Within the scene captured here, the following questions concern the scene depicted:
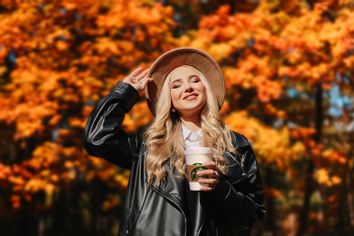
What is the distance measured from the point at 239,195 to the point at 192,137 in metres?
0.45

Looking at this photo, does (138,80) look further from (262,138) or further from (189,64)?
(262,138)

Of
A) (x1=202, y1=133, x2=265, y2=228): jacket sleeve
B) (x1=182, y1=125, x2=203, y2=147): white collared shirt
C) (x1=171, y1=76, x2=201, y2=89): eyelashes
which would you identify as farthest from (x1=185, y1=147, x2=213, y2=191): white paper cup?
(x1=171, y1=76, x2=201, y2=89): eyelashes

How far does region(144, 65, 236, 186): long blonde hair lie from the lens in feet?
7.93

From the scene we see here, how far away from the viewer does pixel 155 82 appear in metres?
2.78

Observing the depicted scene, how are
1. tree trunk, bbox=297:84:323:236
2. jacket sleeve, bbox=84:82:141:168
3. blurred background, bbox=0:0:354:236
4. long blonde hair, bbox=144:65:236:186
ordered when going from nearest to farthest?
long blonde hair, bbox=144:65:236:186, jacket sleeve, bbox=84:82:141:168, blurred background, bbox=0:0:354:236, tree trunk, bbox=297:84:323:236

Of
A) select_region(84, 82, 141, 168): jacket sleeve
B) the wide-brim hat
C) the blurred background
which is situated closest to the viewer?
select_region(84, 82, 141, 168): jacket sleeve

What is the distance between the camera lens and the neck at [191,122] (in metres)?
2.69

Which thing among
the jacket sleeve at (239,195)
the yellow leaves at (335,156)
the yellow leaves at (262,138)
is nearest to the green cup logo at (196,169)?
the jacket sleeve at (239,195)

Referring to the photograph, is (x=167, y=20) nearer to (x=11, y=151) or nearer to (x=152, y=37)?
(x=152, y=37)

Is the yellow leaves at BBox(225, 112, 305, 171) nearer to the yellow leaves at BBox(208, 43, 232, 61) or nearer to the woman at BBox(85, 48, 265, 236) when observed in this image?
the yellow leaves at BBox(208, 43, 232, 61)

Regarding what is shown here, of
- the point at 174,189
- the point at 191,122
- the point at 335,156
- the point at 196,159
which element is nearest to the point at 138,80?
the point at 191,122

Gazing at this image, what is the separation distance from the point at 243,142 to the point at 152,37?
551 cm

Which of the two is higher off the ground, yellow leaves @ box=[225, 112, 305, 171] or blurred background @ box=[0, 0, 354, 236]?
blurred background @ box=[0, 0, 354, 236]

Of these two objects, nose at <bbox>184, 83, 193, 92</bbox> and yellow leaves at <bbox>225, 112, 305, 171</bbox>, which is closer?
nose at <bbox>184, 83, 193, 92</bbox>
